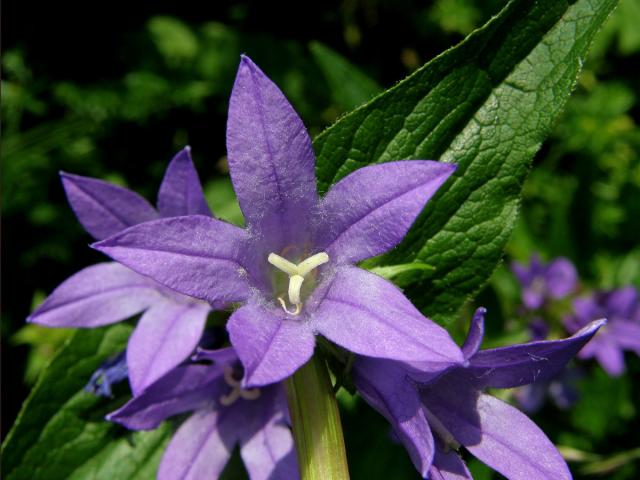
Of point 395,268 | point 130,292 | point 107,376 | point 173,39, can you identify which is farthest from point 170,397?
point 173,39

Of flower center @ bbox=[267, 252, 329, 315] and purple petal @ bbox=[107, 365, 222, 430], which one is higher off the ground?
flower center @ bbox=[267, 252, 329, 315]

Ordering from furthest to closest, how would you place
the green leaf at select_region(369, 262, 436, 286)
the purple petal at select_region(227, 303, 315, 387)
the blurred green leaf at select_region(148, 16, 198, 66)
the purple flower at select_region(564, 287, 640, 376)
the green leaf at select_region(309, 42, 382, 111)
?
the blurred green leaf at select_region(148, 16, 198, 66) → the purple flower at select_region(564, 287, 640, 376) → the green leaf at select_region(309, 42, 382, 111) → the green leaf at select_region(369, 262, 436, 286) → the purple petal at select_region(227, 303, 315, 387)

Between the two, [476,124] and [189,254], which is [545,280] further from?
[189,254]

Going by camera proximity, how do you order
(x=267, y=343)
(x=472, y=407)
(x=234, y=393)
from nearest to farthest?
(x=267, y=343) < (x=472, y=407) < (x=234, y=393)

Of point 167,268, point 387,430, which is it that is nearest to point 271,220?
point 167,268

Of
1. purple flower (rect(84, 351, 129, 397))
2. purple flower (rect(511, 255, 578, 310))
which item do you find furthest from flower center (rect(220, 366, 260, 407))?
purple flower (rect(511, 255, 578, 310))

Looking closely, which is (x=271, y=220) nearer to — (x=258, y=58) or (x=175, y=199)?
(x=175, y=199)

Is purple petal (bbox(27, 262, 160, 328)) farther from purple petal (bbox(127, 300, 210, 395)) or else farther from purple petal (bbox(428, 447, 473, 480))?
purple petal (bbox(428, 447, 473, 480))
